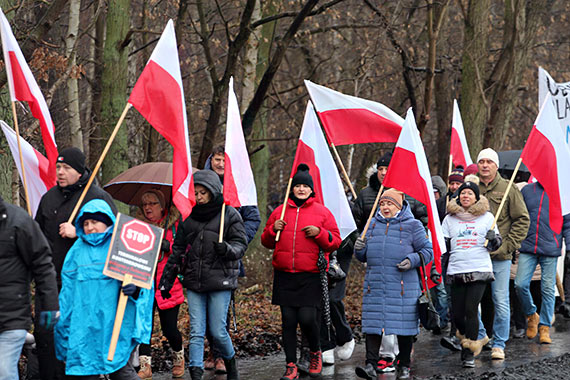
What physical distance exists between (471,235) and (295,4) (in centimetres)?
1377

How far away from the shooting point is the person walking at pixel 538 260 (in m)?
11.6

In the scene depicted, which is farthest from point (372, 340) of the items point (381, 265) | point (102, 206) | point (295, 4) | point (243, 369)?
point (295, 4)

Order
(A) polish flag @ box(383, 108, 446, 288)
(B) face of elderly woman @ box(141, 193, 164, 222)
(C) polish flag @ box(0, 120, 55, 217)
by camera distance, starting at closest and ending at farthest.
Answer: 1. (C) polish flag @ box(0, 120, 55, 217)
2. (B) face of elderly woman @ box(141, 193, 164, 222)
3. (A) polish flag @ box(383, 108, 446, 288)

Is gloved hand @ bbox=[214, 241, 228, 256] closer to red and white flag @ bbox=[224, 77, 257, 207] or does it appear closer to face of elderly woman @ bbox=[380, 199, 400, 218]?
red and white flag @ bbox=[224, 77, 257, 207]

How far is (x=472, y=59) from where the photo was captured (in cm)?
1966

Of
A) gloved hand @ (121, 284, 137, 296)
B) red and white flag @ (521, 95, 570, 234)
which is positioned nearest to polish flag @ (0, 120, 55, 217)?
gloved hand @ (121, 284, 137, 296)

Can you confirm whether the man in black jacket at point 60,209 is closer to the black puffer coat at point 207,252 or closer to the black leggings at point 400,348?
the black puffer coat at point 207,252

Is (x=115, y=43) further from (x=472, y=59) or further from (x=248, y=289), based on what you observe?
(x=472, y=59)

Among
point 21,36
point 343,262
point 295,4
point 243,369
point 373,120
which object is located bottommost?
point 243,369

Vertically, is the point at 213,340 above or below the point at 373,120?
below

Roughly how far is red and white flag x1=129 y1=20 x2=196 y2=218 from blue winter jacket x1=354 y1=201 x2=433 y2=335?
2.09 meters

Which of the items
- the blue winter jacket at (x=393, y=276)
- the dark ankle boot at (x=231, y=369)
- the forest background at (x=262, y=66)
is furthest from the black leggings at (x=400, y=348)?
the forest background at (x=262, y=66)

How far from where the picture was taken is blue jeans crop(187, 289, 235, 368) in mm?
8562

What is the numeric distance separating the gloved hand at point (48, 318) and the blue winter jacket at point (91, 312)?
325mm
